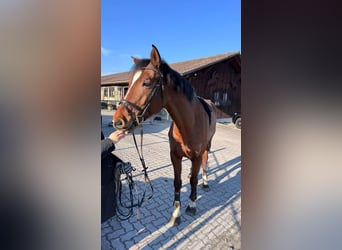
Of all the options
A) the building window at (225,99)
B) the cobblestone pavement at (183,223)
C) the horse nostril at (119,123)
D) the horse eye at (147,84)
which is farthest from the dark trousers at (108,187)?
the building window at (225,99)

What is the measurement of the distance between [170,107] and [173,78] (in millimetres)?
319

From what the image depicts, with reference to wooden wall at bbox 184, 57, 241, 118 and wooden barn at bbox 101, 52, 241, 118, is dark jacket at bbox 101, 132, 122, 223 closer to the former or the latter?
wooden barn at bbox 101, 52, 241, 118

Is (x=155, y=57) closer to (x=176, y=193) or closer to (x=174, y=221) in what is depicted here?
(x=176, y=193)

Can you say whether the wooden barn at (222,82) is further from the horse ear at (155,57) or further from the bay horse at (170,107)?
the horse ear at (155,57)

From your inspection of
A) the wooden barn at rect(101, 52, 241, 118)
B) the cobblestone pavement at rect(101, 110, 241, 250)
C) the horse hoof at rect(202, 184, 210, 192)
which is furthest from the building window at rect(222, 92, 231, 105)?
the horse hoof at rect(202, 184, 210, 192)

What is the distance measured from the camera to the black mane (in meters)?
1.83

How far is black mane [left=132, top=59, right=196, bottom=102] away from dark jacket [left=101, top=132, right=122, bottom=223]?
851mm
